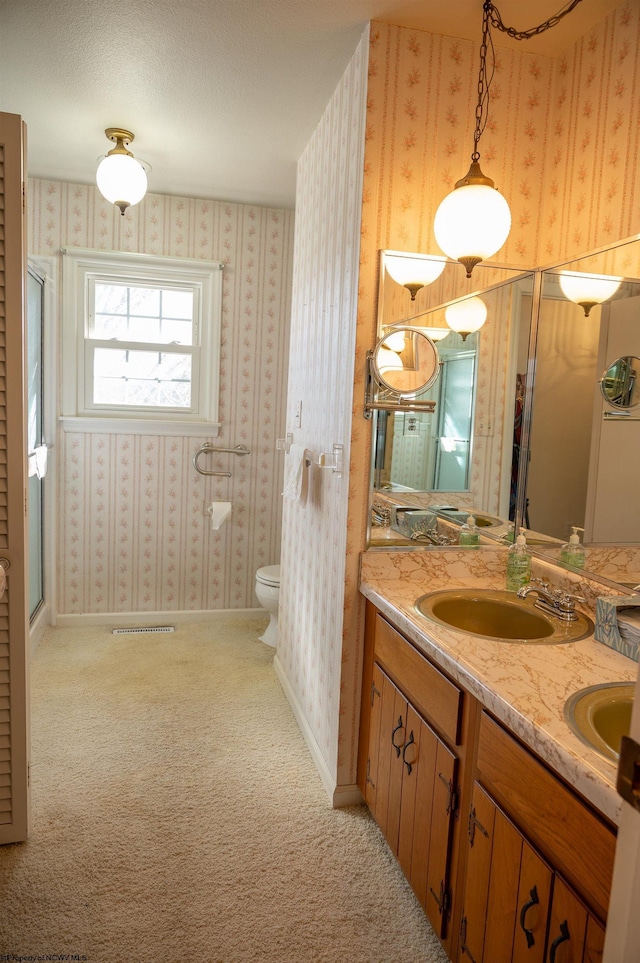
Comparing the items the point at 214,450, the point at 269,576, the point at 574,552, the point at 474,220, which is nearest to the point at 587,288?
the point at 474,220

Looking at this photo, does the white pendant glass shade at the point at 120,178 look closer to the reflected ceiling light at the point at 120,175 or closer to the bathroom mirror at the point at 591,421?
the reflected ceiling light at the point at 120,175

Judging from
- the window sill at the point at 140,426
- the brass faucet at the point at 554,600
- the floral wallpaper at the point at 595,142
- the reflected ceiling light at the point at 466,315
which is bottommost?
the brass faucet at the point at 554,600

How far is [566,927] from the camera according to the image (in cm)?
107

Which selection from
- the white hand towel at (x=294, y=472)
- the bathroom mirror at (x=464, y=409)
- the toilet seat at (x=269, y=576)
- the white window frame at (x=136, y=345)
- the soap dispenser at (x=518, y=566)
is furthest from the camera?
the white window frame at (x=136, y=345)

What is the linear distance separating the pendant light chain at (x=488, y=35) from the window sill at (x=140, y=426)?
2331 millimetres

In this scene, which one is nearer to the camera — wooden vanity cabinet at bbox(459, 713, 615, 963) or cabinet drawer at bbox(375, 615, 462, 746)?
wooden vanity cabinet at bbox(459, 713, 615, 963)

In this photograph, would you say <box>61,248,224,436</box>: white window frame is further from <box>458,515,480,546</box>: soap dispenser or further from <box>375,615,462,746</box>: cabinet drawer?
<box>375,615,462,746</box>: cabinet drawer

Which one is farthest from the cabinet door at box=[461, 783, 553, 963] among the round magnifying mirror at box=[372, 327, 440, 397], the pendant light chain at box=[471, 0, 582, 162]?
the pendant light chain at box=[471, 0, 582, 162]

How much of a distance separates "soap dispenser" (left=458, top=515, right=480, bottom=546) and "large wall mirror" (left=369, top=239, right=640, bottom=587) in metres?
0.04

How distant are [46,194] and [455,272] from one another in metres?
2.58

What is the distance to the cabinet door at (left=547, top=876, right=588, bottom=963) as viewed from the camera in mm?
1042

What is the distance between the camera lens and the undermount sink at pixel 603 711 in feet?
3.86

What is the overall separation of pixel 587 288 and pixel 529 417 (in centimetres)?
45

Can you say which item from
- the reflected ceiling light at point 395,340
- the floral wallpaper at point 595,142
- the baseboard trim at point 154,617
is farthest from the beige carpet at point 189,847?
the floral wallpaper at point 595,142
